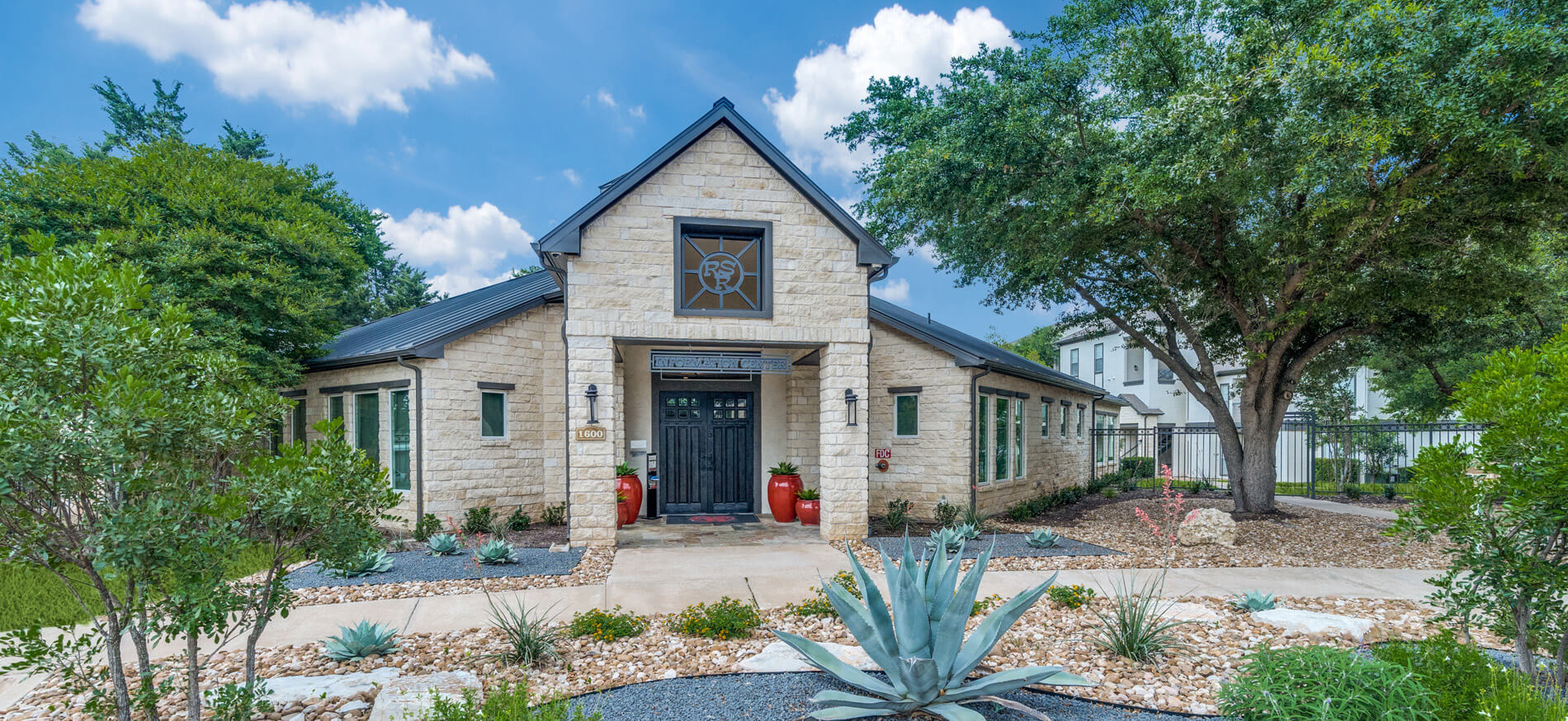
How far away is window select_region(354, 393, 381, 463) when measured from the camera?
11078 mm

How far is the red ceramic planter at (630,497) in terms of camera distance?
10.5m

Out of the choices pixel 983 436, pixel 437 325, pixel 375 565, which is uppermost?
pixel 437 325

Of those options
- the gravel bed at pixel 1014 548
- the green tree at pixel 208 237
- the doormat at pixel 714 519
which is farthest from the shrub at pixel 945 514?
the green tree at pixel 208 237

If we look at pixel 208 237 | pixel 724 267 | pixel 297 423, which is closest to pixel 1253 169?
pixel 724 267

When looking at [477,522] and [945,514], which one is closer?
[477,522]

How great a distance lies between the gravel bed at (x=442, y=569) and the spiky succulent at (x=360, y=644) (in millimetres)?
1861

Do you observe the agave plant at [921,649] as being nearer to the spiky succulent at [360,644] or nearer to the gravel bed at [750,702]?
the gravel bed at [750,702]

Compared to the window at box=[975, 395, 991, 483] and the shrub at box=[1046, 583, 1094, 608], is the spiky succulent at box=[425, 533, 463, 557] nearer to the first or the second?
the shrub at box=[1046, 583, 1094, 608]

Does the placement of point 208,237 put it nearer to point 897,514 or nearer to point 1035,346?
point 897,514

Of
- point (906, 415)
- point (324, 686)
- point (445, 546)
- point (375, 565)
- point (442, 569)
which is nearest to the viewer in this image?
point (324, 686)

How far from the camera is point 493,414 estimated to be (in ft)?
35.8

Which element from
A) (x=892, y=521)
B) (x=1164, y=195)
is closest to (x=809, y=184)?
(x=1164, y=195)

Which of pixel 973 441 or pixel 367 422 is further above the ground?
pixel 367 422

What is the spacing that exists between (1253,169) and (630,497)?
970cm
